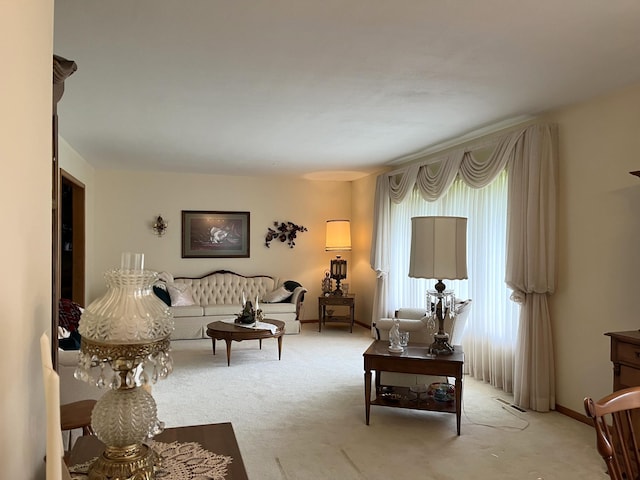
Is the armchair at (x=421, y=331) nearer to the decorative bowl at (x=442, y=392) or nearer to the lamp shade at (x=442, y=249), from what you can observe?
the decorative bowl at (x=442, y=392)

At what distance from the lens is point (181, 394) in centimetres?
459

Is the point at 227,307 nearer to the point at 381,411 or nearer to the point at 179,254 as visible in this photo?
the point at 179,254

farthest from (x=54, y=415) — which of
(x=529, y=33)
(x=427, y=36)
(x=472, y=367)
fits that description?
(x=472, y=367)

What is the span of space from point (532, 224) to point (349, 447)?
2396mm

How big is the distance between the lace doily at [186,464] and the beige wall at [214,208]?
6.57 meters

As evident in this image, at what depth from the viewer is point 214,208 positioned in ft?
27.1

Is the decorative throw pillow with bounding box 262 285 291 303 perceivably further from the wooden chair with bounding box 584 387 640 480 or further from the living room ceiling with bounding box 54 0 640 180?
the wooden chair with bounding box 584 387 640 480

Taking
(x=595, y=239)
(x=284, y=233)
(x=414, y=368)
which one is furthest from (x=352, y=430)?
(x=284, y=233)

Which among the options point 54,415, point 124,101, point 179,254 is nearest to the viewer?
point 54,415

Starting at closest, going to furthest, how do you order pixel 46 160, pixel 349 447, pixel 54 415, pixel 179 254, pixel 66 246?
1. pixel 54 415
2. pixel 46 160
3. pixel 349 447
4. pixel 66 246
5. pixel 179 254

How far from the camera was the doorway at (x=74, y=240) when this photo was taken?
22.3 feet

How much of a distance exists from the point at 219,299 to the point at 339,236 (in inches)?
87.8

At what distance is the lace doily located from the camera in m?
1.30

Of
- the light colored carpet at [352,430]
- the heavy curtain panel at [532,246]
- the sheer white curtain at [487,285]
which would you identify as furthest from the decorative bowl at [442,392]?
the sheer white curtain at [487,285]
